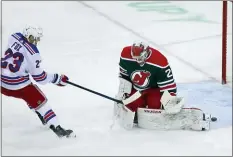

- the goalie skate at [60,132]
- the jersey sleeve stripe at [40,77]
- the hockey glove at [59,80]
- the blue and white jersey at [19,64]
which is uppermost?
the blue and white jersey at [19,64]

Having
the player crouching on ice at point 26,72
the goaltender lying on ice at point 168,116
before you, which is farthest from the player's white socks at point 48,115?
the goaltender lying on ice at point 168,116

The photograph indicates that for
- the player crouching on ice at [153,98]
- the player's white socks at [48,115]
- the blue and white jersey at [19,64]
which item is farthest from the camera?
the player crouching on ice at [153,98]

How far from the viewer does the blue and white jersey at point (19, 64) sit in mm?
3016

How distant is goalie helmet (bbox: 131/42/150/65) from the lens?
319 centimetres

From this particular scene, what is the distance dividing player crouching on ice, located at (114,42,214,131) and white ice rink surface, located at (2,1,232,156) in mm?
57

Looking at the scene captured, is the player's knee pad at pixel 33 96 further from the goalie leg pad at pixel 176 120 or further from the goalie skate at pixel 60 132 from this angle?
the goalie leg pad at pixel 176 120

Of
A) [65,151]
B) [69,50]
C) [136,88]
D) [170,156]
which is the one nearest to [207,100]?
[136,88]

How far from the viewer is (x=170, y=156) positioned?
296 centimetres

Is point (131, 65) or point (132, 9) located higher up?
point (132, 9)

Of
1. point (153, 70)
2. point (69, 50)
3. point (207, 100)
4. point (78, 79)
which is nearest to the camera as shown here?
point (153, 70)

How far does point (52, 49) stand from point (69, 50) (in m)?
0.15

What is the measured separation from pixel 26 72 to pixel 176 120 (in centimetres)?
87

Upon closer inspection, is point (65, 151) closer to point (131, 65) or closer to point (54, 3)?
point (131, 65)

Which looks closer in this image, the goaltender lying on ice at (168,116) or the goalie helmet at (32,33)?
the goalie helmet at (32,33)
